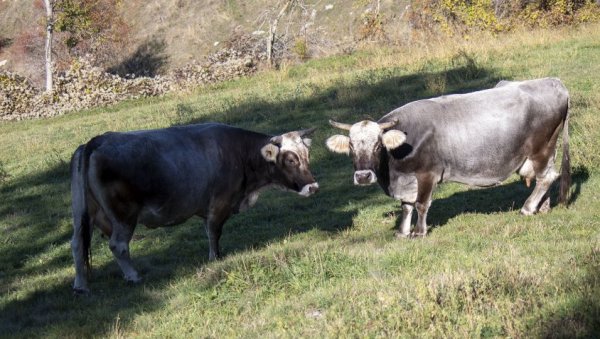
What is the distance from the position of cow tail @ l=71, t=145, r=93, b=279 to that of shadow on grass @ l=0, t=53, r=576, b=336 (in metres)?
0.49

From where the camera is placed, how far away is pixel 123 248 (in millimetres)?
9492

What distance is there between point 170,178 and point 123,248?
3.37 ft

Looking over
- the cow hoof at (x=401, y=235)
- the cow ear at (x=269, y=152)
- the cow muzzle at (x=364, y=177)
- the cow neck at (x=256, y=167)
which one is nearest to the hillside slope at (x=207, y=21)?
the cow neck at (x=256, y=167)

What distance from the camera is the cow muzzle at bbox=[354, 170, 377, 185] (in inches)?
390

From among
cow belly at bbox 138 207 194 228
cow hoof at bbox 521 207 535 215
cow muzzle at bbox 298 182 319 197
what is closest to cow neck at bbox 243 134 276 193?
cow muzzle at bbox 298 182 319 197

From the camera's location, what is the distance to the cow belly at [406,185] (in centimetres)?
1052

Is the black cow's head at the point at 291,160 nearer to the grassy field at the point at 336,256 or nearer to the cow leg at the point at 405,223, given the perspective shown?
the grassy field at the point at 336,256

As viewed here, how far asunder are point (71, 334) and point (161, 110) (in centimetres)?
1694

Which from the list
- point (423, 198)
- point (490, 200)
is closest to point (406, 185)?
point (423, 198)

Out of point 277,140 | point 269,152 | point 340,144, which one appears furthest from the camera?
point 277,140

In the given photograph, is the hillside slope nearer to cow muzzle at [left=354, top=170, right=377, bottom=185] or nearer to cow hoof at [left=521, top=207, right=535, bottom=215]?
cow hoof at [left=521, top=207, right=535, bottom=215]

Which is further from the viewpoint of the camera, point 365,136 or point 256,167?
point 256,167

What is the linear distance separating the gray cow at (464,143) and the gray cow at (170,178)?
89 cm

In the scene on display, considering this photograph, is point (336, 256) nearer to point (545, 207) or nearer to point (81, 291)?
point (81, 291)
